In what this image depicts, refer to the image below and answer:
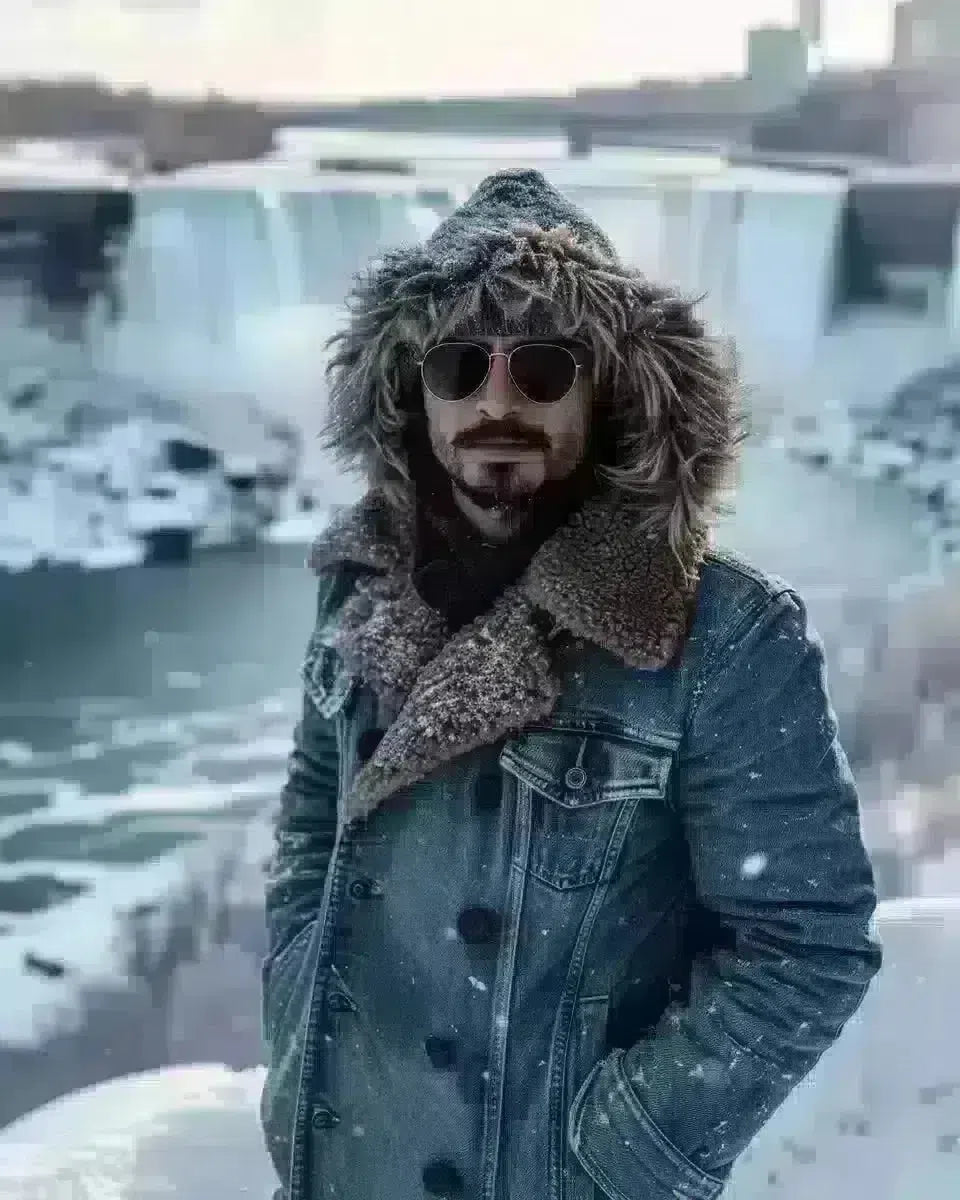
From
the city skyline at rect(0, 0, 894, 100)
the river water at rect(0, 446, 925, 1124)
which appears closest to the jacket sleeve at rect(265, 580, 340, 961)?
the river water at rect(0, 446, 925, 1124)

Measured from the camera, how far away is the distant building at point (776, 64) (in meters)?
1.62

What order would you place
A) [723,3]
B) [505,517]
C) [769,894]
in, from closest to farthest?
[769,894] < [505,517] < [723,3]

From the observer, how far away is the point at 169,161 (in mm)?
1690

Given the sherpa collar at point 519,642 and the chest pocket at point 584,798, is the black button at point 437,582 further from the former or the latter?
the chest pocket at point 584,798

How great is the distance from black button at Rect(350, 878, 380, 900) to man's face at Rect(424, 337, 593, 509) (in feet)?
1.23

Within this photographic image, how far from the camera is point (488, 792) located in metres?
0.87

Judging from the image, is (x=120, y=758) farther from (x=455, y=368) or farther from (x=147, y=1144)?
(x=455, y=368)

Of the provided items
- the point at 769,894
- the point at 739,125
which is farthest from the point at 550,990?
the point at 739,125

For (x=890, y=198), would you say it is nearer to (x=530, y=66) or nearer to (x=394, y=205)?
(x=530, y=66)

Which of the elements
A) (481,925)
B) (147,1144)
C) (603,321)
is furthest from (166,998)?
(603,321)

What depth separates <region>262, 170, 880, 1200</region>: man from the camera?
32.3 inches

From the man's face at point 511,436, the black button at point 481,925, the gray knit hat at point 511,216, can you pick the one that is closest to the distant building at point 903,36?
the gray knit hat at point 511,216

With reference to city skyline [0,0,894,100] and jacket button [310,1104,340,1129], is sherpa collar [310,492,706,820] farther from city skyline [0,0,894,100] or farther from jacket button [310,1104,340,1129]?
city skyline [0,0,894,100]

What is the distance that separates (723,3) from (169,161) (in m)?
0.97
